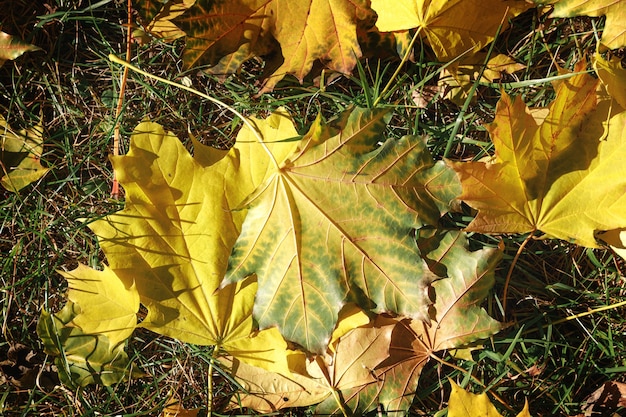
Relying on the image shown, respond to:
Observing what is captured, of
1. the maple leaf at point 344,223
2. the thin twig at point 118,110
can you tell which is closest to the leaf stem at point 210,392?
the maple leaf at point 344,223

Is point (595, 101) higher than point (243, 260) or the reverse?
higher

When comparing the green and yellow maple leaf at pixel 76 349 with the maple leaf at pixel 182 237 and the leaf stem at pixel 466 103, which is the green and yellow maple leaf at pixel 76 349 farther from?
the leaf stem at pixel 466 103

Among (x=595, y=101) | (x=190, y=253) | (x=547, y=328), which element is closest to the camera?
(x=595, y=101)

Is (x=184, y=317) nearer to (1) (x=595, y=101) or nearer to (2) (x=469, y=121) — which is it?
(2) (x=469, y=121)

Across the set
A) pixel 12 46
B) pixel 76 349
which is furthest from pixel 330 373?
pixel 12 46

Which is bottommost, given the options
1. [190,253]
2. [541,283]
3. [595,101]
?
[541,283]

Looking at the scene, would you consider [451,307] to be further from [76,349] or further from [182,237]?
[76,349]

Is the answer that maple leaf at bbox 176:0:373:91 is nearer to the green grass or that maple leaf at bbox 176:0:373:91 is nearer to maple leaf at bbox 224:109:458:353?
the green grass

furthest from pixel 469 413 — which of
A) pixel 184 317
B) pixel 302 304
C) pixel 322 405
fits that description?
pixel 184 317
